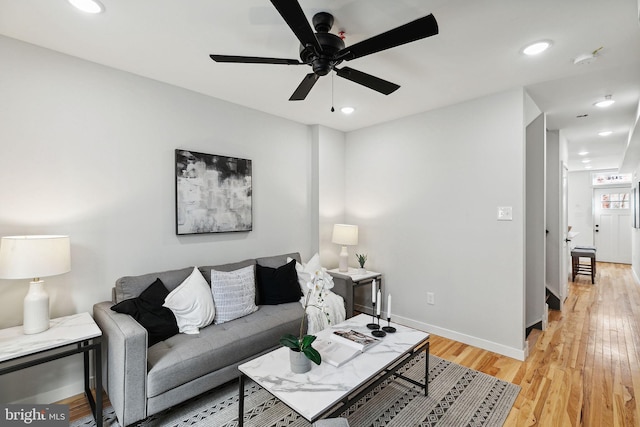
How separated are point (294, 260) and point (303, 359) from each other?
165cm

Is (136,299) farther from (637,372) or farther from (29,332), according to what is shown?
(637,372)

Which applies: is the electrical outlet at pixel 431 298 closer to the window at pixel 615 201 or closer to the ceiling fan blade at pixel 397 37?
the ceiling fan blade at pixel 397 37

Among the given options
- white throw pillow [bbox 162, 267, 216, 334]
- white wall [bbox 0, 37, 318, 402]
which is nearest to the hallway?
white throw pillow [bbox 162, 267, 216, 334]

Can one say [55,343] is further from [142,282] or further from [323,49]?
[323,49]

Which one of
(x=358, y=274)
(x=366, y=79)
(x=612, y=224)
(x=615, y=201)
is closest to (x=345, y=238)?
(x=358, y=274)

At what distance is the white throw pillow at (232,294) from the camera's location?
8.15 feet

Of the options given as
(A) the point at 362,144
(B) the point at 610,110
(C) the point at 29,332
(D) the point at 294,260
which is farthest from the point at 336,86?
(B) the point at 610,110

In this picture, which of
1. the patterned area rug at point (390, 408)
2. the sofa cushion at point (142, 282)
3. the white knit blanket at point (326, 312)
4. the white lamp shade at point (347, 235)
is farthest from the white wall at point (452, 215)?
the sofa cushion at point (142, 282)

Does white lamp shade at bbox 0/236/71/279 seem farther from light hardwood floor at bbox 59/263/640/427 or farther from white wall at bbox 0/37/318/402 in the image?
light hardwood floor at bbox 59/263/640/427

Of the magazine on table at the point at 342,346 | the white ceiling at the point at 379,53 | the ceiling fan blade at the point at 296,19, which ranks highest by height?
the white ceiling at the point at 379,53

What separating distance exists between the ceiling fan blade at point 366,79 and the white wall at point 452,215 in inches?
60.6

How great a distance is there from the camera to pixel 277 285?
117 inches

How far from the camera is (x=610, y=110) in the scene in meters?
3.37

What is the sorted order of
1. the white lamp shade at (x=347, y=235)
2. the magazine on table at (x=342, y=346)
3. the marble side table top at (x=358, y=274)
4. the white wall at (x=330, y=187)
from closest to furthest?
the magazine on table at (x=342, y=346), the marble side table top at (x=358, y=274), the white lamp shade at (x=347, y=235), the white wall at (x=330, y=187)
